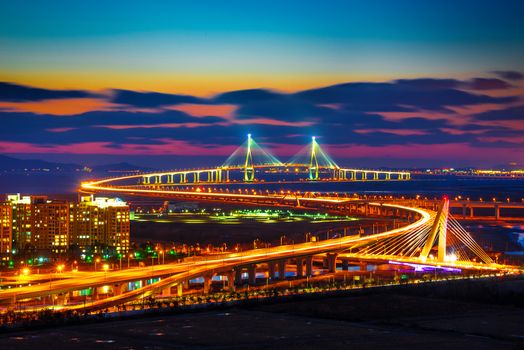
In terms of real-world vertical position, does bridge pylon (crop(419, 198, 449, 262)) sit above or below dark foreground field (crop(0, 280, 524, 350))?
above

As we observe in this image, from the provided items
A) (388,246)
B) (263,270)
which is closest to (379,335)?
(263,270)

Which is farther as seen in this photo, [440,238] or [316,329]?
[440,238]

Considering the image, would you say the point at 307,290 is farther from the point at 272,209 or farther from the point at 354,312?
the point at 272,209

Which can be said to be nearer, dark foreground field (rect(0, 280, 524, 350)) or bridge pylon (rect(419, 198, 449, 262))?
dark foreground field (rect(0, 280, 524, 350))

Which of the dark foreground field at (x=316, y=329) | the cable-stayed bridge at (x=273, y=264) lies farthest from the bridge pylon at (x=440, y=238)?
the dark foreground field at (x=316, y=329)

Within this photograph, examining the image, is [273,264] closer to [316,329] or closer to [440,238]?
[440,238]

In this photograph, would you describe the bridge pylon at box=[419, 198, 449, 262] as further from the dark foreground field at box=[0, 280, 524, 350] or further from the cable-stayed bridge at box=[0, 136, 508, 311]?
the dark foreground field at box=[0, 280, 524, 350]

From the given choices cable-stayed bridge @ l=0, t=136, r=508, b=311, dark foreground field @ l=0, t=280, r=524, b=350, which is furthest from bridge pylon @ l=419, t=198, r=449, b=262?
dark foreground field @ l=0, t=280, r=524, b=350

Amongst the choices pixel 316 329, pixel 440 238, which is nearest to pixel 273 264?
pixel 440 238

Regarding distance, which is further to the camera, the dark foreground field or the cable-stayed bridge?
the cable-stayed bridge
